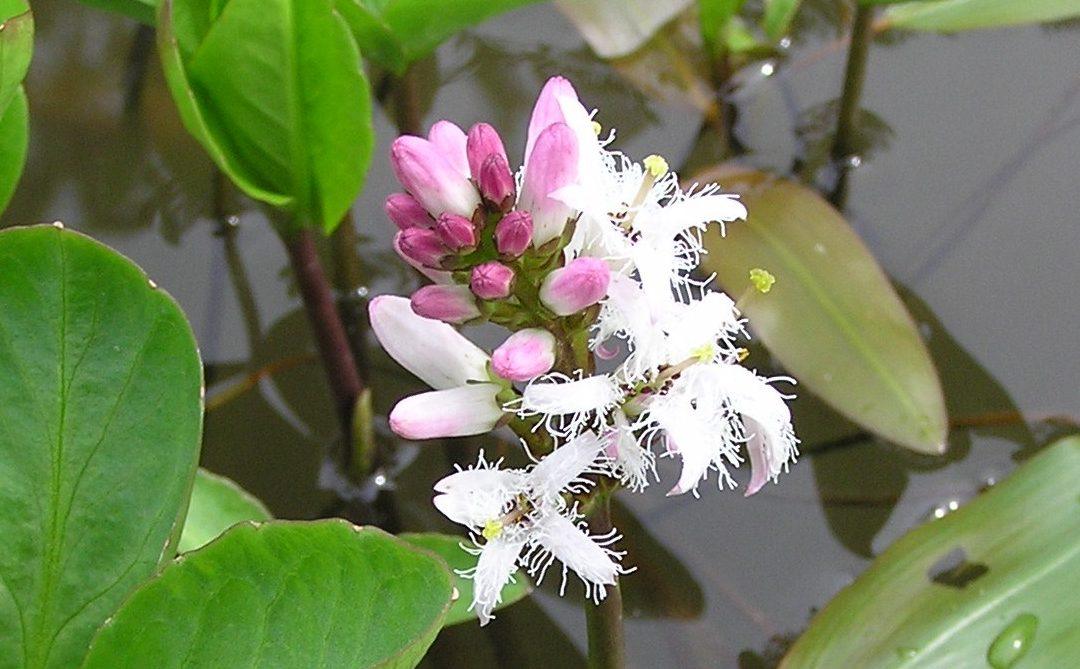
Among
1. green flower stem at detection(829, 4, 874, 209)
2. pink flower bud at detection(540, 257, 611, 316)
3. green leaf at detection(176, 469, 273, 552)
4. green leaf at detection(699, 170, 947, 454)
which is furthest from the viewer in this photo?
green flower stem at detection(829, 4, 874, 209)

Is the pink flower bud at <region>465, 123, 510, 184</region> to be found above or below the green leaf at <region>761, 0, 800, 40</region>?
above

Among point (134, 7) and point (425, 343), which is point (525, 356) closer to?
point (425, 343)

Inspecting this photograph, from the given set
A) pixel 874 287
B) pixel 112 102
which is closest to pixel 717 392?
→ pixel 874 287

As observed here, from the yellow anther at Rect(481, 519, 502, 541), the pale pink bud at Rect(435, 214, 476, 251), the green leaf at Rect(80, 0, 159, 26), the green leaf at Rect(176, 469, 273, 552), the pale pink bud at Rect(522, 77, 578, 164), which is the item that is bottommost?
the green leaf at Rect(176, 469, 273, 552)

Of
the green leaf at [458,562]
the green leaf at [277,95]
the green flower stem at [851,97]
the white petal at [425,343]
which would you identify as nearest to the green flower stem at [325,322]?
the green leaf at [277,95]

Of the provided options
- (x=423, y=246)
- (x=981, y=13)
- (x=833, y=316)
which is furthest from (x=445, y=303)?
(x=981, y=13)

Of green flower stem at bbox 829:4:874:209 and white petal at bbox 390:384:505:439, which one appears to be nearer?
white petal at bbox 390:384:505:439

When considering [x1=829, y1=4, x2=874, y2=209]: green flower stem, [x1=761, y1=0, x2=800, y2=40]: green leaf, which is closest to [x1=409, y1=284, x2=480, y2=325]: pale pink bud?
[x1=829, y1=4, x2=874, y2=209]: green flower stem

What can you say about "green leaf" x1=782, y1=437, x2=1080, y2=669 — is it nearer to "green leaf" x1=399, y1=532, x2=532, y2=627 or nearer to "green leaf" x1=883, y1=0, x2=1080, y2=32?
"green leaf" x1=399, y1=532, x2=532, y2=627
